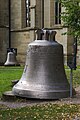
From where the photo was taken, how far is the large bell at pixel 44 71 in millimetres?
11039

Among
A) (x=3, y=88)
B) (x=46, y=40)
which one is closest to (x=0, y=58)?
(x=3, y=88)

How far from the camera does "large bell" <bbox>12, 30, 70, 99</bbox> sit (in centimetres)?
1104

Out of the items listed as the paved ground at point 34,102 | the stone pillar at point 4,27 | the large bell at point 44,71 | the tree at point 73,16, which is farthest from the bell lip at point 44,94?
the stone pillar at point 4,27

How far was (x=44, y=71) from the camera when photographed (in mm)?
11148

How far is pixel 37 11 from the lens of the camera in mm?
31453

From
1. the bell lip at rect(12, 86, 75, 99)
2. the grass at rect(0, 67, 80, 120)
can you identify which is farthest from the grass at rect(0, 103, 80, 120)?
the bell lip at rect(12, 86, 75, 99)

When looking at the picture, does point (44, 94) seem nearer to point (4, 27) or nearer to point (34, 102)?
point (34, 102)

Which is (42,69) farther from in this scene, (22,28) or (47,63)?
(22,28)

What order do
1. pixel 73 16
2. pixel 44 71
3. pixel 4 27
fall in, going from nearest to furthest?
pixel 44 71
pixel 73 16
pixel 4 27

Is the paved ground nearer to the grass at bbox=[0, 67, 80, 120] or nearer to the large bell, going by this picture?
the large bell

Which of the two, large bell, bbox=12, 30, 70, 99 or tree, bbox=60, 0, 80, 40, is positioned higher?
tree, bbox=60, 0, 80, 40

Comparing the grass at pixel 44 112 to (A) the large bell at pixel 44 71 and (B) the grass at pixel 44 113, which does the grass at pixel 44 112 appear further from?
(A) the large bell at pixel 44 71

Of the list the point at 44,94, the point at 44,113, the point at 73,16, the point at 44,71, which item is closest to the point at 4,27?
the point at 73,16

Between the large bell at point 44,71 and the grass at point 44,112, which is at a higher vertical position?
the large bell at point 44,71
